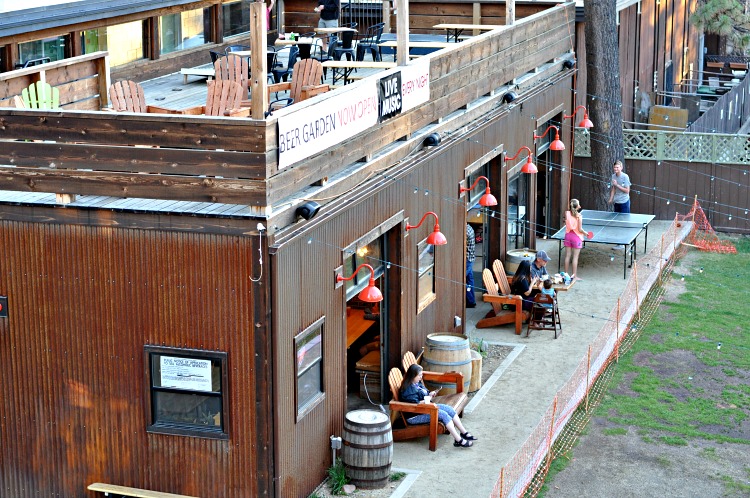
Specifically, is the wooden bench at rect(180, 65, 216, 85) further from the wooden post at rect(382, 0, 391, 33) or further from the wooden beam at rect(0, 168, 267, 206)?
the wooden beam at rect(0, 168, 267, 206)

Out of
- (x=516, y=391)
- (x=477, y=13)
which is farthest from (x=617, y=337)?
(x=477, y=13)

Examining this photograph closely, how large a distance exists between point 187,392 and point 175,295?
3.46ft

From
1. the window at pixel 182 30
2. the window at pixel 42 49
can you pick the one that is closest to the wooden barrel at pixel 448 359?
the window at pixel 42 49

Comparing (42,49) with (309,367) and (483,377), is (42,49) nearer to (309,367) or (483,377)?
(309,367)

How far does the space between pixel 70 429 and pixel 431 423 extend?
4.49 meters

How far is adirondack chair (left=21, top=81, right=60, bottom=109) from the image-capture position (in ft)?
48.5

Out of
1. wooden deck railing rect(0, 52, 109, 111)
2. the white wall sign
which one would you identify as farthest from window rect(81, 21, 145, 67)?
the white wall sign

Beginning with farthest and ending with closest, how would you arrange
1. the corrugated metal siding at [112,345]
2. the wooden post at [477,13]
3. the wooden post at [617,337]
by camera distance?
the wooden post at [477,13], the wooden post at [617,337], the corrugated metal siding at [112,345]

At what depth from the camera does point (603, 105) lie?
27.6 m

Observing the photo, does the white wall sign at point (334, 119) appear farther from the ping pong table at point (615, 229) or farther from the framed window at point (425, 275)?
the ping pong table at point (615, 229)

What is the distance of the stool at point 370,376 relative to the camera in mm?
17156

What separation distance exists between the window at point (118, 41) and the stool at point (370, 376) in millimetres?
7391

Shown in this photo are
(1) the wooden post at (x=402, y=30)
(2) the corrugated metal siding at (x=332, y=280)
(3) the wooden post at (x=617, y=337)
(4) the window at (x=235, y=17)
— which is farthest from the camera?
(4) the window at (x=235, y=17)

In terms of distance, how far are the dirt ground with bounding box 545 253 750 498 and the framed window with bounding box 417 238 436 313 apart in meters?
2.96
